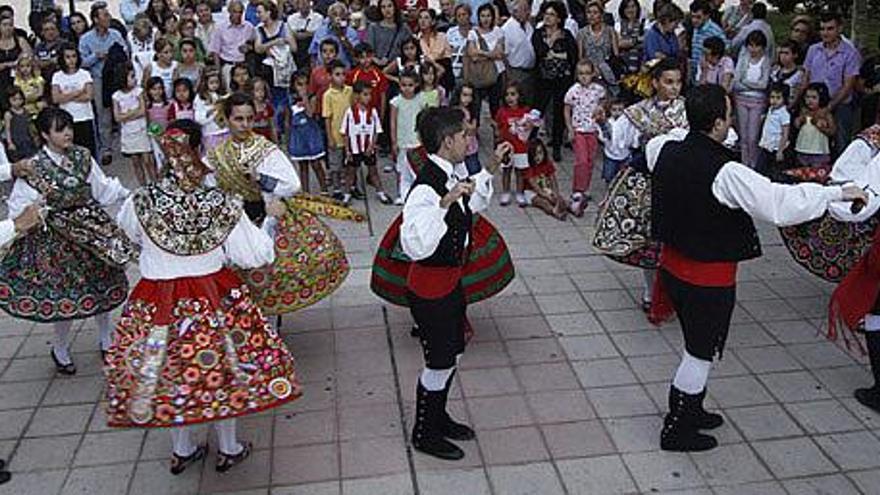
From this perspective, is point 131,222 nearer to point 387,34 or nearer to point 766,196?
point 766,196

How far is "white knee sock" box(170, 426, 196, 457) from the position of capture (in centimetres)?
449

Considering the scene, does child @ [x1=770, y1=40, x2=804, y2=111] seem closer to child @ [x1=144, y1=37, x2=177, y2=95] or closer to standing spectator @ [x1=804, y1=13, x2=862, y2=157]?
standing spectator @ [x1=804, y1=13, x2=862, y2=157]

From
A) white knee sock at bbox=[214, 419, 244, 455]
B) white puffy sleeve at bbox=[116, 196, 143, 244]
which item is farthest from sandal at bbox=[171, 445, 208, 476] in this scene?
white puffy sleeve at bbox=[116, 196, 143, 244]

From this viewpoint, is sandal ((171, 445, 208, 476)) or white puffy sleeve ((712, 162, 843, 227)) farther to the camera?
sandal ((171, 445, 208, 476))

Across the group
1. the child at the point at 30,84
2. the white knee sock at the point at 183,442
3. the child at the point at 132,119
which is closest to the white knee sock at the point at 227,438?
the white knee sock at the point at 183,442

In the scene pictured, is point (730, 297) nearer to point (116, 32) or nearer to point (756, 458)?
point (756, 458)

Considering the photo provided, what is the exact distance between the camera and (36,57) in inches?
369

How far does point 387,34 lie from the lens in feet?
31.8

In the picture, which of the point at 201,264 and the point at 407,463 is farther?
the point at 407,463

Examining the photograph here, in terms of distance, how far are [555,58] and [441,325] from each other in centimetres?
549

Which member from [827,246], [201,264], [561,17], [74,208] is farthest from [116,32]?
[827,246]

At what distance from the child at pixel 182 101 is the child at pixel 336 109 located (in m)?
1.09

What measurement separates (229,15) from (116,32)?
1.13 meters

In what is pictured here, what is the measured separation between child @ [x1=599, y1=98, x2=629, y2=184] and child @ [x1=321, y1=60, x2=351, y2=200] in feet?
7.14
